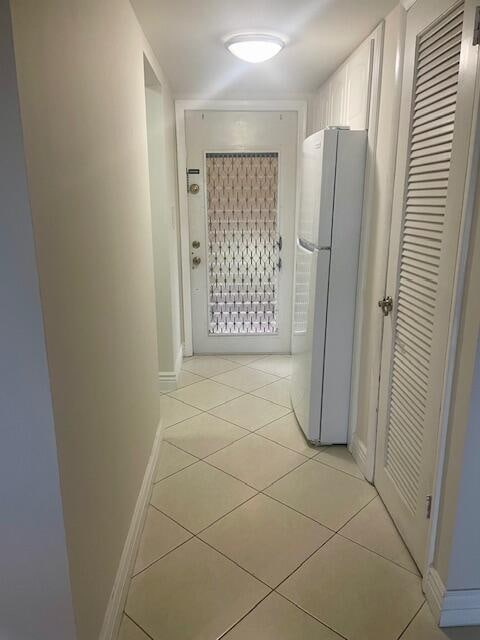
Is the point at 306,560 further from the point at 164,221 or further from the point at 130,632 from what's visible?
the point at 164,221

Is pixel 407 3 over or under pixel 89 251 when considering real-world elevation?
over

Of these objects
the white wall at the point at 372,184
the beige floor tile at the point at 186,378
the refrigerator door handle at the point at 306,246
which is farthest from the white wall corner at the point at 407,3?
the beige floor tile at the point at 186,378

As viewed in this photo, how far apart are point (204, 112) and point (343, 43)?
155cm

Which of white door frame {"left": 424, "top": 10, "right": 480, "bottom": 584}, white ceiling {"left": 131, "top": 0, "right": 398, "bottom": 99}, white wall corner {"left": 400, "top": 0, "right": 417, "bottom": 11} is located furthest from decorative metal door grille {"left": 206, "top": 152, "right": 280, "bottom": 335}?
white door frame {"left": 424, "top": 10, "right": 480, "bottom": 584}

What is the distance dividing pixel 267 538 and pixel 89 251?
1.41 m

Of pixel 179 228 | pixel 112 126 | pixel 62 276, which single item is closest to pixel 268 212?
pixel 179 228

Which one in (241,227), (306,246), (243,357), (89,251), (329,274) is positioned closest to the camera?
(89,251)

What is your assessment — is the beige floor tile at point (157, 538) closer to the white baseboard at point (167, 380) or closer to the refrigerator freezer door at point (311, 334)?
the refrigerator freezer door at point (311, 334)

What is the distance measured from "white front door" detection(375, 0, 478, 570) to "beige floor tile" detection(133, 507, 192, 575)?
955mm

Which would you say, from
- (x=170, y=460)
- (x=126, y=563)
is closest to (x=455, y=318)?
(x=126, y=563)

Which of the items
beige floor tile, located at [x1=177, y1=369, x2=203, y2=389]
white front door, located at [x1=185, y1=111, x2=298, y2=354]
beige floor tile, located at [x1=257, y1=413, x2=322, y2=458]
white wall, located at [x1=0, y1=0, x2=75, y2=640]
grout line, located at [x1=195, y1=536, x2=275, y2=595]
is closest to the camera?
white wall, located at [x1=0, y1=0, x2=75, y2=640]

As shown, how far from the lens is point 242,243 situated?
395cm

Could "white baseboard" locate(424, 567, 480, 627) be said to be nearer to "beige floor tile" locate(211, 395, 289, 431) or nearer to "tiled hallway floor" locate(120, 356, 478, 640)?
"tiled hallway floor" locate(120, 356, 478, 640)

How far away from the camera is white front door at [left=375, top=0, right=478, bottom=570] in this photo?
1460 mm
